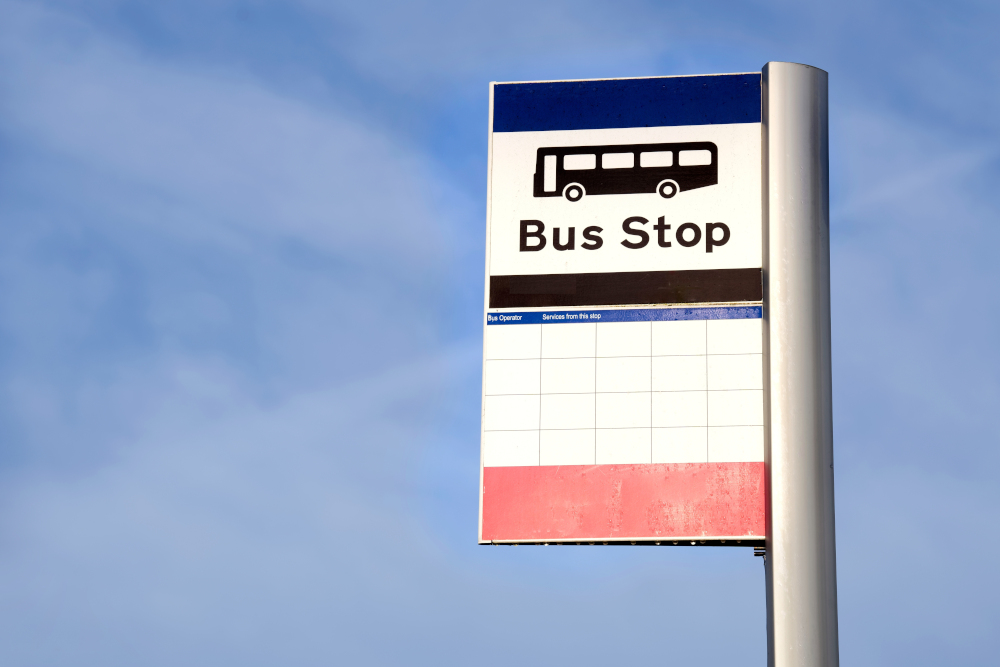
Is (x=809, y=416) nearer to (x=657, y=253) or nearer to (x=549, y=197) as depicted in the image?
(x=657, y=253)

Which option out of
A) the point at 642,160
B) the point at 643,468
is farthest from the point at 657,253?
the point at 643,468

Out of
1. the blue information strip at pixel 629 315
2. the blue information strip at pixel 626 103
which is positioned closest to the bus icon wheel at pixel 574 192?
the blue information strip at pixel 626 103

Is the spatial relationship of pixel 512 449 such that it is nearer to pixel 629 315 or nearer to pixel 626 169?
pixel 629 315

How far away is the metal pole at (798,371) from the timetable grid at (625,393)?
0.84 feet

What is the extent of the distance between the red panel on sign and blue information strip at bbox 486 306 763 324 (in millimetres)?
1205

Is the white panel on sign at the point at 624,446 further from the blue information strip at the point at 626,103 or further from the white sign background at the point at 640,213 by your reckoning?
the blue information strip at the point at 626,103

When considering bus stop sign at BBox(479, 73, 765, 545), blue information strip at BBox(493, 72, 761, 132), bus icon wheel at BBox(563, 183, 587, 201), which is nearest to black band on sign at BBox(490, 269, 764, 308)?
bus stop sign at BBox(479, 73, 765, 545)

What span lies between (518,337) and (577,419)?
2.78 ft

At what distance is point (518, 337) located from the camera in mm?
11227

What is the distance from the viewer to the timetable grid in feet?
35.6

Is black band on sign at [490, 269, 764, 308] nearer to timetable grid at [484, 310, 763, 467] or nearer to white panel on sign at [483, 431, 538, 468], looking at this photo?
timetable grid at [484, 310, 763, 467]

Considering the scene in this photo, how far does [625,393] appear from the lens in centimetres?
1098

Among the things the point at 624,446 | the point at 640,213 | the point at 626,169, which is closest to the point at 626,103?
the point at 626,169

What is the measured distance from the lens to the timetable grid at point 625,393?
1084cm
